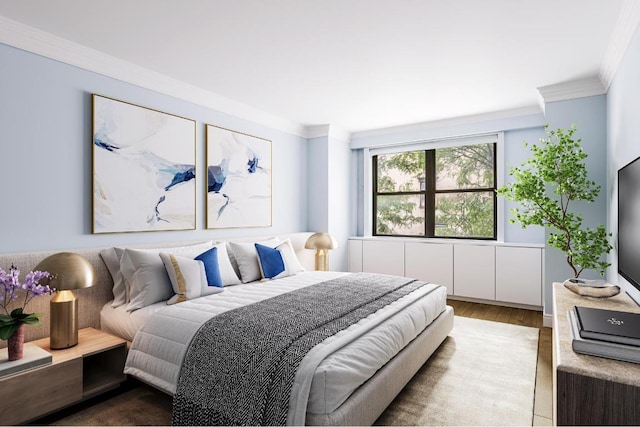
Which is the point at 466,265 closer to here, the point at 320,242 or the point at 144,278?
the point at 320,242

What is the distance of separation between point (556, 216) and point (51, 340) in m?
4.15

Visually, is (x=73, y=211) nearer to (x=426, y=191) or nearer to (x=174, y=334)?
(x=174, y=334)

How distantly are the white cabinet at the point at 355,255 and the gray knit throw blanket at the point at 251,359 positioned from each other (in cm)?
319

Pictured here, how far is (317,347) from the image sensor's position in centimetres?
188

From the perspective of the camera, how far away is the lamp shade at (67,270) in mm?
2307

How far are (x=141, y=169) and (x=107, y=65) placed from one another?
Result: 89 cm

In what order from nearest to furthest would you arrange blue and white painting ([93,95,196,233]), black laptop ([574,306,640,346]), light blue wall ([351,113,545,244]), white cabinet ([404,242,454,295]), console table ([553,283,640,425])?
console table ([553,283,640,425])
black laptop ([574,306,640,346])
blue and white painting ([93,95,196,233])
light blue wall ([351,113,545,244])
white cabinet ([404,242,454,295])

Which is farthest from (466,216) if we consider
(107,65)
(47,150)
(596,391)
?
(47,150)

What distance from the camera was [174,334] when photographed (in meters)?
2.29

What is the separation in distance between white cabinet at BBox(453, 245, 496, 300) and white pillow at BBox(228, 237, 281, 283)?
2.83 metres

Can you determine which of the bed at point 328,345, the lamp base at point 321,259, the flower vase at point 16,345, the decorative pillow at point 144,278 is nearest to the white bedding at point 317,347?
the bed at point 328,345

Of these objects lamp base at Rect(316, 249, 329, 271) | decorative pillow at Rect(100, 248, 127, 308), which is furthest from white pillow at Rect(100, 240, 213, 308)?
lamp base at Rect(316, 249, 329, 271)

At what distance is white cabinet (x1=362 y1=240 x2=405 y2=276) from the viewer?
213 inches

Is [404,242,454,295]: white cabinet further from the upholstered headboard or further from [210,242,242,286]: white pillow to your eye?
the upholstered headboard
